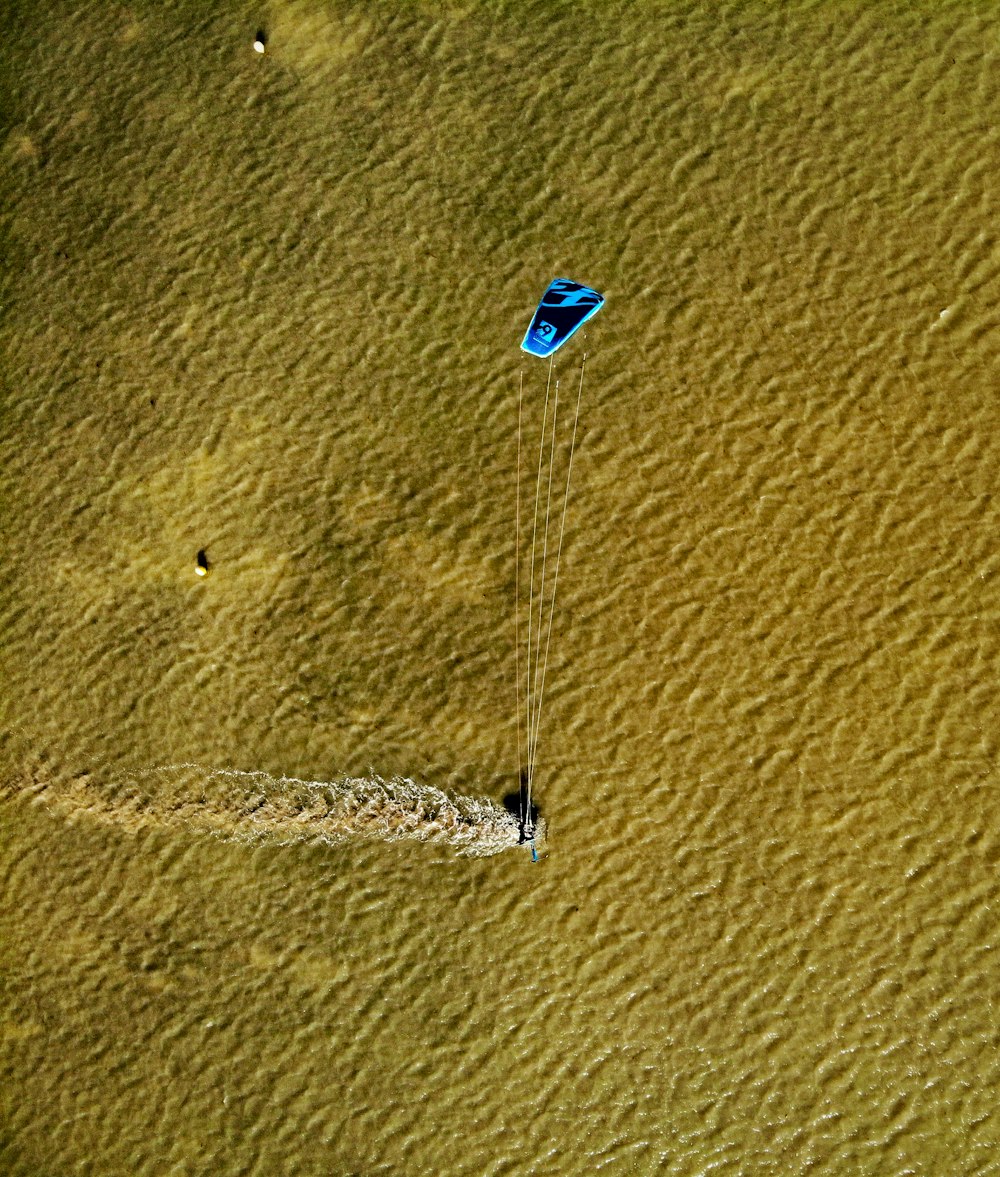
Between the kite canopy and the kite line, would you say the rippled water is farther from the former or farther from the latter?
the kite canopy

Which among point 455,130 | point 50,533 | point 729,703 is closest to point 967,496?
point 729,703

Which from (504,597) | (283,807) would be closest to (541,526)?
(504,597)

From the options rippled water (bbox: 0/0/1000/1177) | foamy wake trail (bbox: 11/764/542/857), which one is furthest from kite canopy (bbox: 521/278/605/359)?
foamy wake trail (bbox: 11/764/542/857)

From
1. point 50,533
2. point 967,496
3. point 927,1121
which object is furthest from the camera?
point 50,533

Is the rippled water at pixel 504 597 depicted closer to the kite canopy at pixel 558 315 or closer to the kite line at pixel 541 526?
the kite line at pixel 541 526

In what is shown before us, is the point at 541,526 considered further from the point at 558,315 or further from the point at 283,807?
the point at 283,807

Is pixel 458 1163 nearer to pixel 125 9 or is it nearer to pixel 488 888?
pixel 488 888
